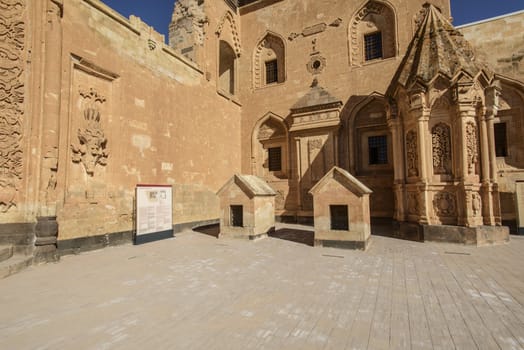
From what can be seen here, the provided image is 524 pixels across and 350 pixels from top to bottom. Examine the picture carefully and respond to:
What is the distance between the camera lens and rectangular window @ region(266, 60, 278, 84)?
16202 millimetres

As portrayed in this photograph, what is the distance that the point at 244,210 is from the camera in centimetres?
941

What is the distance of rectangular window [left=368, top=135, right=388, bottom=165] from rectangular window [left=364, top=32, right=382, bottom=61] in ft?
13.8

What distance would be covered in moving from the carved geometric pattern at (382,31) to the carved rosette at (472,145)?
632 cm

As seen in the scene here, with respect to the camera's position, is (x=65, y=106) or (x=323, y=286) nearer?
(x=323, y=286)

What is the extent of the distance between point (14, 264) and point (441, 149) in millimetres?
11606

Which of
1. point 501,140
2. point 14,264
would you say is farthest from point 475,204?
point 14,264

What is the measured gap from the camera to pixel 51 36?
7.10 meters

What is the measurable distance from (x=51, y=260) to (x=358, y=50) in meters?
14.9

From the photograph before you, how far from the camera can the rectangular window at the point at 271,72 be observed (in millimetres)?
16202

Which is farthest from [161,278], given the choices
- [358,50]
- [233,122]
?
[358,50]

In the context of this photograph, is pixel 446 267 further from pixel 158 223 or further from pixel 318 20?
pixel 318 20

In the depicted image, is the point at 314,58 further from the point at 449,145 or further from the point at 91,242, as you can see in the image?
the point at 91,242

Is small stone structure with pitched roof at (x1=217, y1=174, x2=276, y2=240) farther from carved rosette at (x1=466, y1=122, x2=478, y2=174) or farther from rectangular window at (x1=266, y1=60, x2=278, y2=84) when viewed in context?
rectangular window at (x1=266, y1=60, x2=278, y2=84)

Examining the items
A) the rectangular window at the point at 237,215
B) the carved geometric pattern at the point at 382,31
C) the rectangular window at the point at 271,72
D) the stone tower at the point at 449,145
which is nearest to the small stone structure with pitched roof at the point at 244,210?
the rectangular window at the point at 237,215
